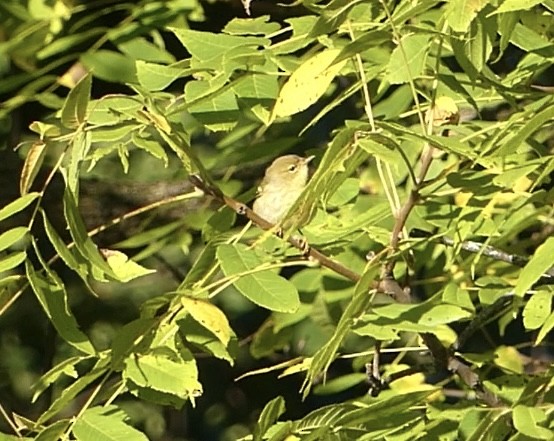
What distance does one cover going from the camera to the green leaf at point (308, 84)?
3.96 ft

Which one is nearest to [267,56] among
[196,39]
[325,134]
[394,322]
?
[196,39]

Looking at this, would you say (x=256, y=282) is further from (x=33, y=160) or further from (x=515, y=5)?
(x=515, y=5)

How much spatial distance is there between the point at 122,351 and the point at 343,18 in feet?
1.49

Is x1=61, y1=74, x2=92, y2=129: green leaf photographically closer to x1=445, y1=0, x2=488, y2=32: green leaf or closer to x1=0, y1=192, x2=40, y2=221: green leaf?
x1=0, y1=192, x2=40, y2=221: green leaf

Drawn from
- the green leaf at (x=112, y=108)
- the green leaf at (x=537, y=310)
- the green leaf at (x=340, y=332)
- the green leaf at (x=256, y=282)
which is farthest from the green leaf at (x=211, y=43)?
the green leaf at (x=537, y=310)

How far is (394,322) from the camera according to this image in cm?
133

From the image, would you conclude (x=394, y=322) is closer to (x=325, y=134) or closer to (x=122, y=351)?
(x=122, y=351)

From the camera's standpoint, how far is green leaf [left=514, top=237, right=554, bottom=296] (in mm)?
1228

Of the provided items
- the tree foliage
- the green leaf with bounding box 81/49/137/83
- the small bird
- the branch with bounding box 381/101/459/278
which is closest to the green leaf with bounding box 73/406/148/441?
the tree foliage

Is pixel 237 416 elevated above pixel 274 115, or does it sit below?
below

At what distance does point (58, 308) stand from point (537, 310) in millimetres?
556

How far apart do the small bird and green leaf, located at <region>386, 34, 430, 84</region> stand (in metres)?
0.64

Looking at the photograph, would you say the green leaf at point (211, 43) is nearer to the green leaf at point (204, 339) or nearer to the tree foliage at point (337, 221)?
the tree foliage at point (337, 221)

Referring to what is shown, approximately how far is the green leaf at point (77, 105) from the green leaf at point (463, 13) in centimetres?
38
